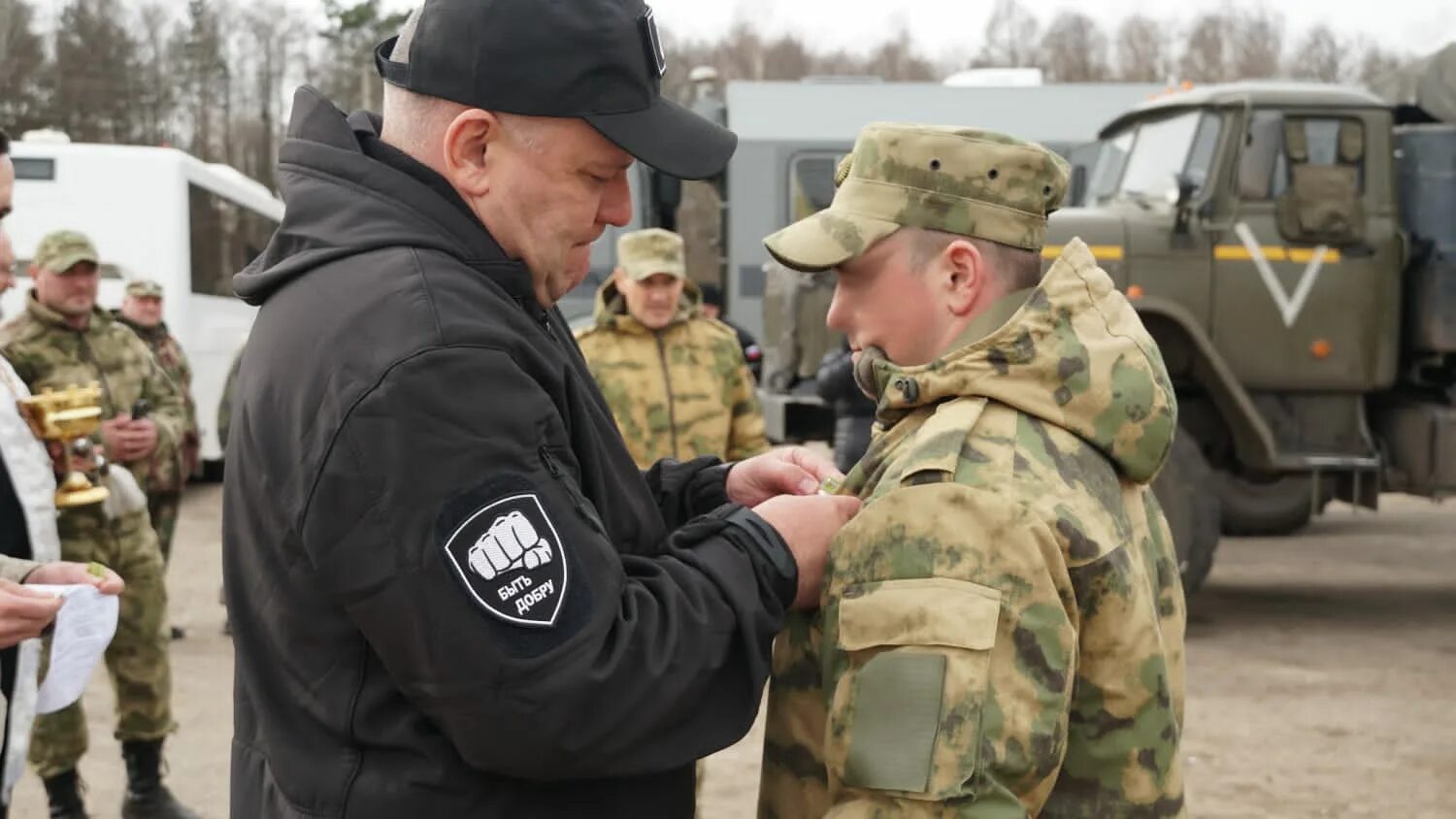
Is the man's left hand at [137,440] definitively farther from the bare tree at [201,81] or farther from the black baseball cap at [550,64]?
the bare tree at [201,81]

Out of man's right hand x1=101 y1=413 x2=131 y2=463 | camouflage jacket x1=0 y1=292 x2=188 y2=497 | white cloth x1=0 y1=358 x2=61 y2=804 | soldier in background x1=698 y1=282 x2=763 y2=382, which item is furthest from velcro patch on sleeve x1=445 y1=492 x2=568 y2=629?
soldier in background x1=698 y1=282 x2=763 y2=382

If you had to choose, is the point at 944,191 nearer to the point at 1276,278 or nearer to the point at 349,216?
the point at 349,216

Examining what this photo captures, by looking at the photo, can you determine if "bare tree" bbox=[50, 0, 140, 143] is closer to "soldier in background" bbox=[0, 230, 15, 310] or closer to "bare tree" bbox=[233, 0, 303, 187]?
"bare tree" bbox=[233, 0, 303, 187]

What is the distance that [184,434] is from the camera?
7566mm

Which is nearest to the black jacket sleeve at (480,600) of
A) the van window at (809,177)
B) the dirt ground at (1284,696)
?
the dirt ground at (1284,696)

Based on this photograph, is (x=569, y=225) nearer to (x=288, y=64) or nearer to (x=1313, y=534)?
(x=1313, y=534)

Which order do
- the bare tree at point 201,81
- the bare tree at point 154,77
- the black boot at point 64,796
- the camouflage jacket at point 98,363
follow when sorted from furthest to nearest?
1. the bare tree at point 201,81
2. the bare tree at point 154,77
3. the camouflage jacket at point 98,363
4. the black boot at point 64,796

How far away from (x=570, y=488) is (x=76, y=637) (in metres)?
1.54

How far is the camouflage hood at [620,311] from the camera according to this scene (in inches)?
220

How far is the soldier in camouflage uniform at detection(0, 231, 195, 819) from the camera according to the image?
5.10m

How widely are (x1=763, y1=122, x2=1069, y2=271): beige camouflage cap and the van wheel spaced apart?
754 centimetres

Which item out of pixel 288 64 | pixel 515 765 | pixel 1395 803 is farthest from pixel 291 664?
pixel 288 64

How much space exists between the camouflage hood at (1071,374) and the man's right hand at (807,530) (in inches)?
7.0

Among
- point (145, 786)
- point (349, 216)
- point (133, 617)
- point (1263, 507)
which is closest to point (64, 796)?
point (145, 786)
